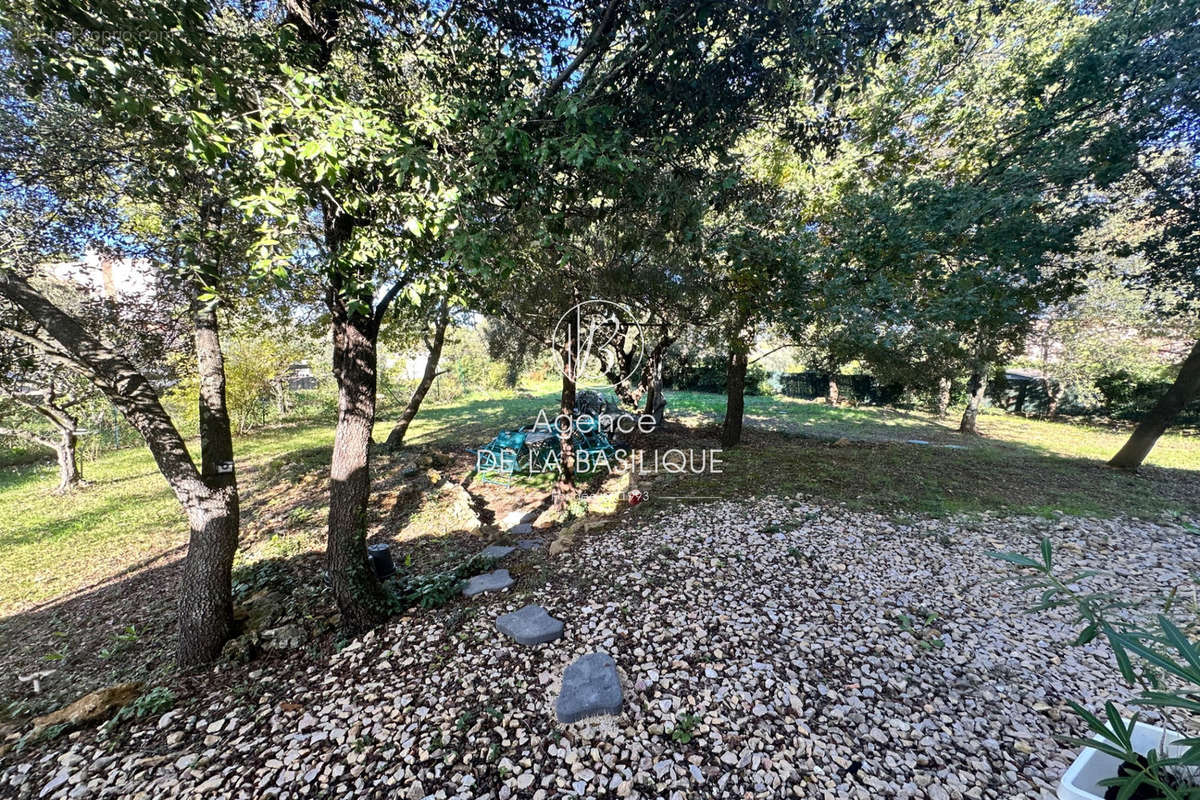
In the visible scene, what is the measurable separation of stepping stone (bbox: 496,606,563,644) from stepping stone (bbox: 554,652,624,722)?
343mm

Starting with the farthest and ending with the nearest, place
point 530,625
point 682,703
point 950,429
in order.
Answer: point 950,429
point 530,625
point 682,703

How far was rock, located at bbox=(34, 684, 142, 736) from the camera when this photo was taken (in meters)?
2.21

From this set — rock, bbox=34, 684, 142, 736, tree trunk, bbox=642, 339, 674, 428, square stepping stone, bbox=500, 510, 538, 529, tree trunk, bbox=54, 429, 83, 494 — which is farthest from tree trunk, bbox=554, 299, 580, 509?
tree trunk, bbox=54, 429, 83, 494

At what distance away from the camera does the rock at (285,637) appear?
2842 mm

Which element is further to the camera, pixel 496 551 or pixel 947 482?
pixel 947 482

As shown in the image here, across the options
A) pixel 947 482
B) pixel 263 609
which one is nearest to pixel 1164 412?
pixel 947 482

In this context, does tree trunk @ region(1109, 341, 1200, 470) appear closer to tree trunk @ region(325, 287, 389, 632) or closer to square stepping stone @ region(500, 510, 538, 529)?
square stepping stone @ region(500, 510, 538, 529)

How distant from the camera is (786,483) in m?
5.66

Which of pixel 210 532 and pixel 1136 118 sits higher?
pixel 1136 118

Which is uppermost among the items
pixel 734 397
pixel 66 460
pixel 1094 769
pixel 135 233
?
pixel 135 233

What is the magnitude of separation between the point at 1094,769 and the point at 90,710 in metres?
4.47

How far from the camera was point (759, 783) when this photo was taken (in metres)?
1.79

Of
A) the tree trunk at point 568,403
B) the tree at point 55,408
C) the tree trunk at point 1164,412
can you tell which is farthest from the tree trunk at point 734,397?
the tree at point 55,408

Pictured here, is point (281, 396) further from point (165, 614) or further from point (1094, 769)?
point (1094, 769)
